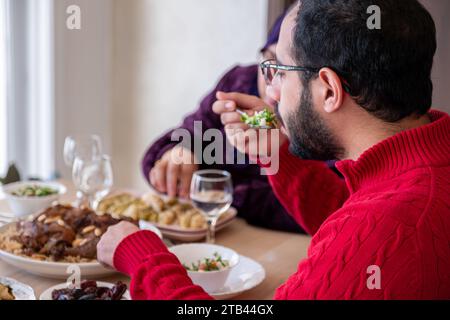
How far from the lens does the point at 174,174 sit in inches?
66.8

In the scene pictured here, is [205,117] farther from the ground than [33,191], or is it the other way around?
[205,117]

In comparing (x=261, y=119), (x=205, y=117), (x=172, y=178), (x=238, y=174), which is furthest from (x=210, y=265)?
(x=205, y=117)

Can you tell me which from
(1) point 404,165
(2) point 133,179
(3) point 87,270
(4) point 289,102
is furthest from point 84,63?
(1) point 404,165

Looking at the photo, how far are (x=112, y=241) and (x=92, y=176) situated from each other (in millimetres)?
499

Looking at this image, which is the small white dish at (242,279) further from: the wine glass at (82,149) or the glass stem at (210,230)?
the wine glass at (82,149)

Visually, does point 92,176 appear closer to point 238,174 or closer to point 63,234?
point 63,234

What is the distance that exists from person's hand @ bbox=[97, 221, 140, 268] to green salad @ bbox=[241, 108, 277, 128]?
1.30ft

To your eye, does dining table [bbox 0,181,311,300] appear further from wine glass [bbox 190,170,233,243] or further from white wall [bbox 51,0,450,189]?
white wall [bbox 51,0,450,189]

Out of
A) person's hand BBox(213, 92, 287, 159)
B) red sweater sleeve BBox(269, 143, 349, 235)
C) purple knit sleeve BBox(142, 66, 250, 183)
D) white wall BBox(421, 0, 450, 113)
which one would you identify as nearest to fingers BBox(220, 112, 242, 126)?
person's hand BBox(213, 92, 287, 159)

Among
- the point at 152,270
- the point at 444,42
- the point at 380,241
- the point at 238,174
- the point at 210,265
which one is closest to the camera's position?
the point at 380,241

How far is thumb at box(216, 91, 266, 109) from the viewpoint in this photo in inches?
51.8

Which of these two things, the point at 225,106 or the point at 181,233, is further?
the point at 181,233

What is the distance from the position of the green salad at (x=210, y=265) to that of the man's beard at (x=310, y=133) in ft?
0.97

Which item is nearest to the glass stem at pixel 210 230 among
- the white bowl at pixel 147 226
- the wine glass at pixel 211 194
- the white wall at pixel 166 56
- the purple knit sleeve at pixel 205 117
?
the wine glass at pixel 211 194
